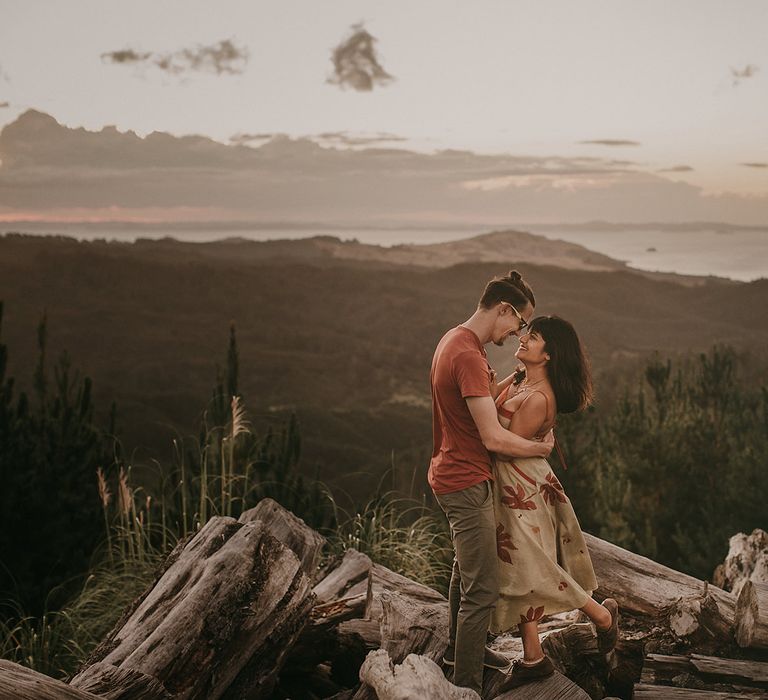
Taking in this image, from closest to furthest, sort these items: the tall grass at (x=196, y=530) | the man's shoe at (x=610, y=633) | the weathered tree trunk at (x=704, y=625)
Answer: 1. the man's shoe at (x=610, y=633)
2. the weathered tree trunk at (x=704, y=625)
3. the tall grass at (x=196, y=530)

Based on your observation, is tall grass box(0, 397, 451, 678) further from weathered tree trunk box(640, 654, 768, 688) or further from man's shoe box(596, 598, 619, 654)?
weathered tree trunk box(640, 654, 768, 688)

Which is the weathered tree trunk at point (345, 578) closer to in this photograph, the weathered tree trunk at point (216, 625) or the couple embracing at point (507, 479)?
the weathered tree trunk at point (216, 625)

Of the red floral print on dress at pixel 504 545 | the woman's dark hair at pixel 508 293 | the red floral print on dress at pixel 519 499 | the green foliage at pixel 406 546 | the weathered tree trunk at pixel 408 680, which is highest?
the woman's dark hair at pixel 508 293

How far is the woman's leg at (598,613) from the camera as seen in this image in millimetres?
3426

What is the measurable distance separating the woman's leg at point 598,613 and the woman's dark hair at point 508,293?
128cm

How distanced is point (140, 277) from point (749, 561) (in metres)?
12.7

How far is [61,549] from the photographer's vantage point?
6242 mm

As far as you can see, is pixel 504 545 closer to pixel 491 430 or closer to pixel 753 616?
pixel 491 430

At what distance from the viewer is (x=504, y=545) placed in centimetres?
335

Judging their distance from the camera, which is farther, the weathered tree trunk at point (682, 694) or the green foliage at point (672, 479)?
the green foliage at point (672, 479)

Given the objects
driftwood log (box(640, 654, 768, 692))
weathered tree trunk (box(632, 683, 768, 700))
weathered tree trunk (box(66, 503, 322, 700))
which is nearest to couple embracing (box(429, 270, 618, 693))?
weathered tree trunk (box(632, 683, 768, 700))

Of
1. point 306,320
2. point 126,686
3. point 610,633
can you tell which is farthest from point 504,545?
point 306,320

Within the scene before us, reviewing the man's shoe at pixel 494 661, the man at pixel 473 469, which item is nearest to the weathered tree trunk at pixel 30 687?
the man at pixel 473 469

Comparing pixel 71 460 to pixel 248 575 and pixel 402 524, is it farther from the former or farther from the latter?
pixel 248 575
